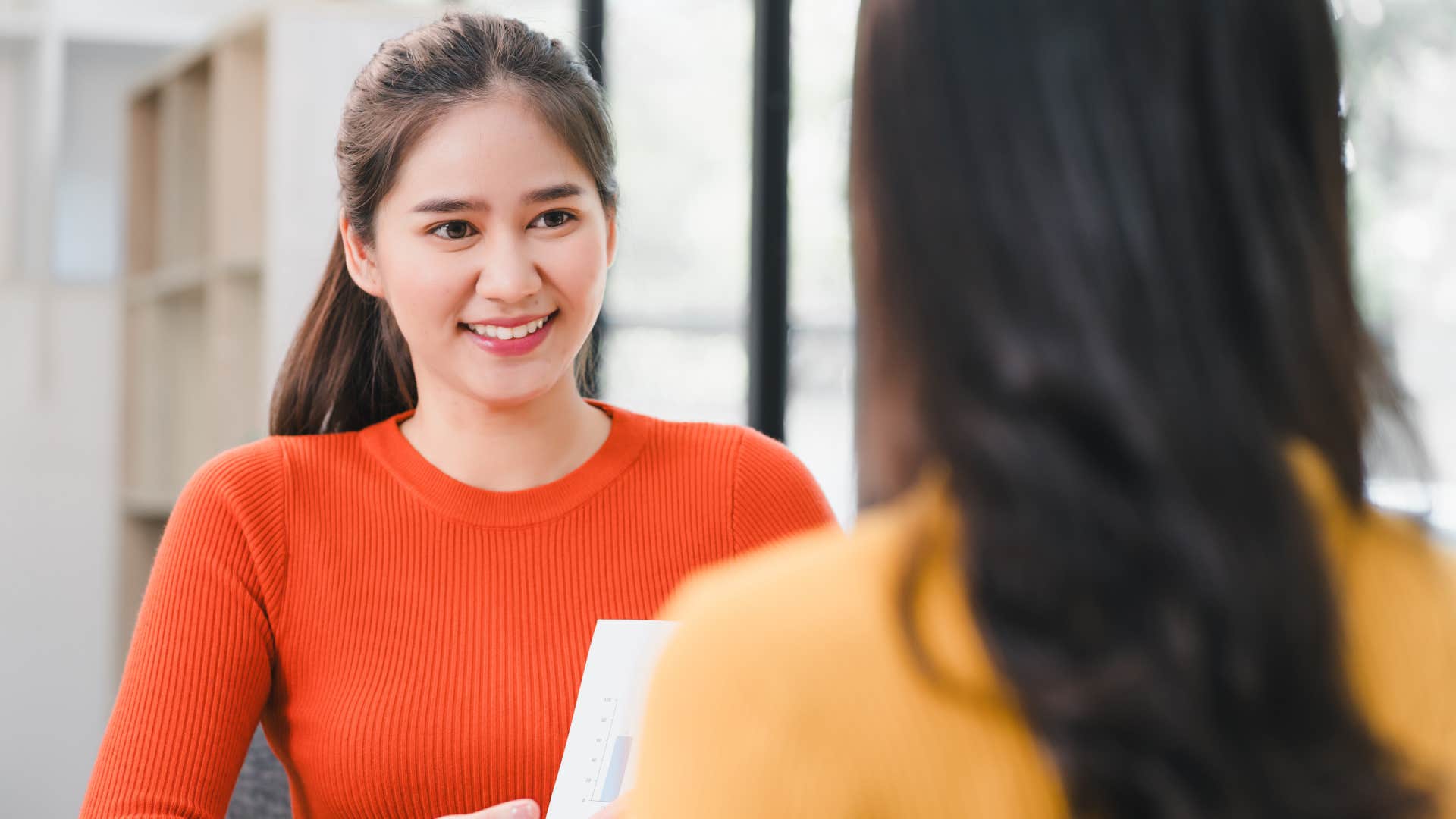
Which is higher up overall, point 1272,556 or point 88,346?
point 1272,556

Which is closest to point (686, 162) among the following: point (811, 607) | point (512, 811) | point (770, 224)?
point (770, 224)

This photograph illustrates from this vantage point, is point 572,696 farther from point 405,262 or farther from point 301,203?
point 301,203

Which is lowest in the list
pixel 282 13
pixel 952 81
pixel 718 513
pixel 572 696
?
pixel 572 696

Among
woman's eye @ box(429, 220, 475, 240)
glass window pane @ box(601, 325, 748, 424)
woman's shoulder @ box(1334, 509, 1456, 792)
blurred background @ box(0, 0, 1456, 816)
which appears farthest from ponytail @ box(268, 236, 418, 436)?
glass window pane @ box(601, 325, 748, 424)

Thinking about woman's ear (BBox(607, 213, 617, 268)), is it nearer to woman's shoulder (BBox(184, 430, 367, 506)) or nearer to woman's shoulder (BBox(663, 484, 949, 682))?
woman's shoulder (BBox(184, 430, 367, 506))

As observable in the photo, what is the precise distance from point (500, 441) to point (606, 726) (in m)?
0.43

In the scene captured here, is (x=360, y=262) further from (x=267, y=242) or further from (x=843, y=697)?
(x=267, y=242)

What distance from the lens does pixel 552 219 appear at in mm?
1392

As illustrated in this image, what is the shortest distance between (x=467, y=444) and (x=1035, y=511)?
3.38 feet

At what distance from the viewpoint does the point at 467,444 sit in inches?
57.5

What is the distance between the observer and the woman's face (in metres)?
1.35

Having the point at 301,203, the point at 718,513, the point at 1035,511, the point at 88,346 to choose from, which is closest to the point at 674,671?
the point at 1035,511

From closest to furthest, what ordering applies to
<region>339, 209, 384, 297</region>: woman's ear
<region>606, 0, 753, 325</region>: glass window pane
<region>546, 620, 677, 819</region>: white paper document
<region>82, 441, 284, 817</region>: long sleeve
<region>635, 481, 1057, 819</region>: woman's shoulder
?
<region>635, 481, 1057, 819</region>: woman's shoulder < <region>546, 620, 677, 819</region>: white paper document < <region>82, 441, 284, 817</region>: long sleeve < <region>339, 209, 384, 297</region>: woman's ear < <region>606, 0, 753, 325</region>: glass window pane

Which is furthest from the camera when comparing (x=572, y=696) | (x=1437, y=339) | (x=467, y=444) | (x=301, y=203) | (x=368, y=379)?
(x=301, y=203)
